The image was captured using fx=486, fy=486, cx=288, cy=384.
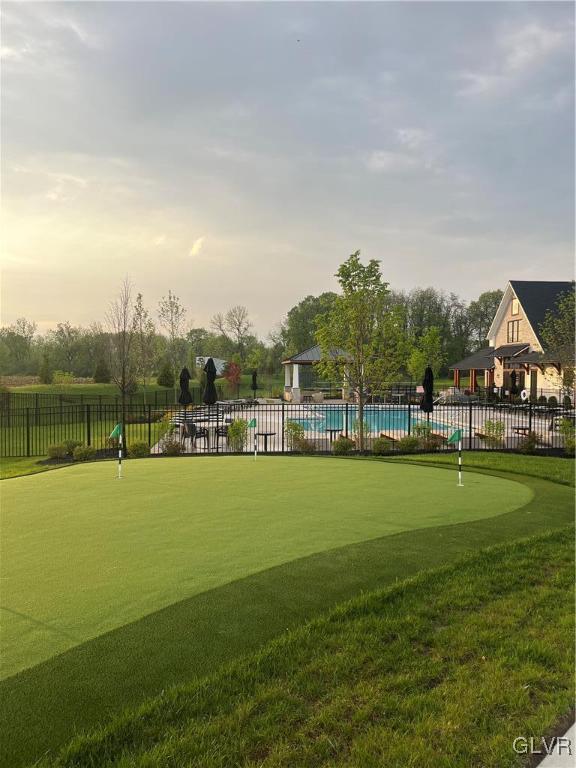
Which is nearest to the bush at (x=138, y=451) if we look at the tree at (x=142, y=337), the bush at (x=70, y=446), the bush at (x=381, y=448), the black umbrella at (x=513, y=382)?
the bush at (x=70, y=446)

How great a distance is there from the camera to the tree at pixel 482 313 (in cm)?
6662

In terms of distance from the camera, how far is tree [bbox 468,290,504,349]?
6662cm

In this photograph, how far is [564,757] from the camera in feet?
7.34

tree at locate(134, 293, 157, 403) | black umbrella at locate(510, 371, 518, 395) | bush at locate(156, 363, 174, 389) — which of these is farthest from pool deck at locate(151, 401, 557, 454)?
bush at locate(156, 363, 174, 389)

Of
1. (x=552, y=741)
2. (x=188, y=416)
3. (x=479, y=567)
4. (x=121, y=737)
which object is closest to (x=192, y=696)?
(x=121, y=737)

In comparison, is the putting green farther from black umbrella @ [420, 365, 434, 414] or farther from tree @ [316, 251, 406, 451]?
black umbrella @ [420, 365, 434, 414]

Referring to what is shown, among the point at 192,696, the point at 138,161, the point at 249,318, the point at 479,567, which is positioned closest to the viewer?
the point at 192,696

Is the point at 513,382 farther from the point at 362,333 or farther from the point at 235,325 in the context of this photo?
the point at 235,325

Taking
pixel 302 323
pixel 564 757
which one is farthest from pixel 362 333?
pixel 302 323

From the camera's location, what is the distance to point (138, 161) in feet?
42.3

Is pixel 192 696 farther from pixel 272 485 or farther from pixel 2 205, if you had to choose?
pixel 2 205

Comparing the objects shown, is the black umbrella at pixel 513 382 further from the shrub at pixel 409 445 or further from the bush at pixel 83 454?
the bush at pixel 83 454

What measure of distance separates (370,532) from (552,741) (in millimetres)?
3041

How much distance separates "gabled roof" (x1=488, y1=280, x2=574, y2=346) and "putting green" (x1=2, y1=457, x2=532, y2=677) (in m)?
26.3
